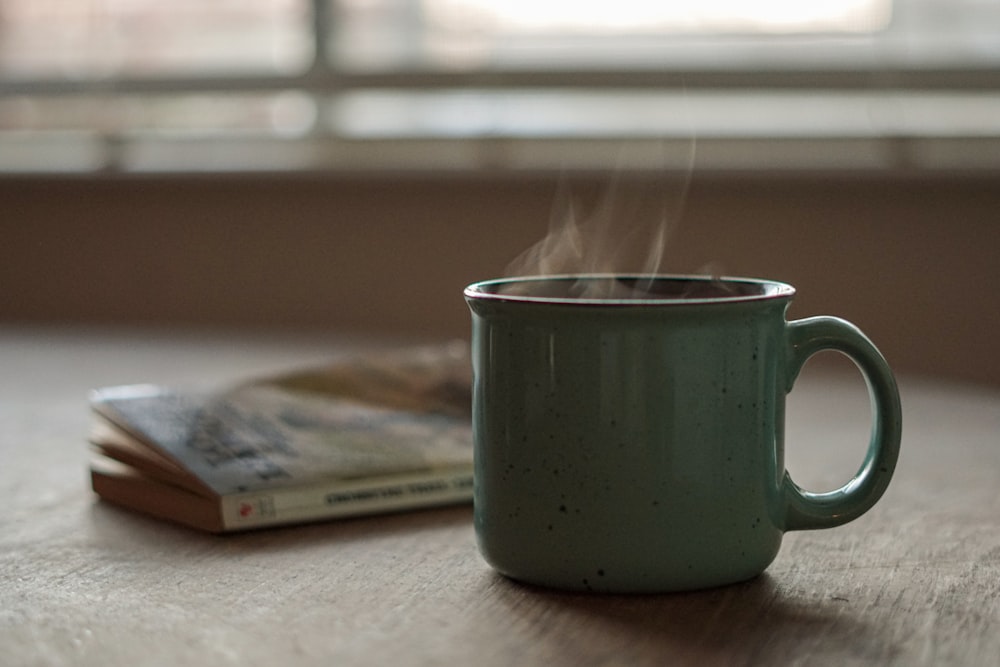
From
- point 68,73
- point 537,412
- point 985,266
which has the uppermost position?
point 68,73

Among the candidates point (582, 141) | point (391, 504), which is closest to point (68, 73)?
point (582, 141)

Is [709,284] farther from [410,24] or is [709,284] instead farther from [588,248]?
[410,24]

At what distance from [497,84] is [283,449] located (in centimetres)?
163

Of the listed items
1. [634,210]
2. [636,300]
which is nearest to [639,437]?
[636,300]

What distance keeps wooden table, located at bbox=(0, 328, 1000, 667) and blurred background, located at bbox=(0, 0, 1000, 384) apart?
3.96 ft

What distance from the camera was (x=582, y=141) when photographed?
218 cm

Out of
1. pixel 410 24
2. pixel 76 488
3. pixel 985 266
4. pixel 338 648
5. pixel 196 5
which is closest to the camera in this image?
pixel 338 648

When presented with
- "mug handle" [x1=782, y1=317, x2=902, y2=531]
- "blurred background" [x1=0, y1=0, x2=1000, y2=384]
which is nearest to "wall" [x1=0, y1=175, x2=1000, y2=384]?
"blurred background" [x1=0, y1=0, x2=1000, y2=384]

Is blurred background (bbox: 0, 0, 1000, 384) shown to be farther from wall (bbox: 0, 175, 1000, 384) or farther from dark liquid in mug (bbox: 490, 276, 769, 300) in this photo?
dark liquid in mug (bbox: 490, 276, 769, 300)

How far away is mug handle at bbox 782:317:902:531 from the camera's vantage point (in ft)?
1.74

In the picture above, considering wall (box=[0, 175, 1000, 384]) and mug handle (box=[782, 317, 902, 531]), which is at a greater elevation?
mug handle (box=[782, 317, 902, 531])

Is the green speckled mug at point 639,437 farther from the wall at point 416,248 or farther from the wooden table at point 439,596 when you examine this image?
the wall at point 416,248

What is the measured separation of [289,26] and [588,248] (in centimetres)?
191

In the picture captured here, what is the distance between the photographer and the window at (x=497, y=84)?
204cm
